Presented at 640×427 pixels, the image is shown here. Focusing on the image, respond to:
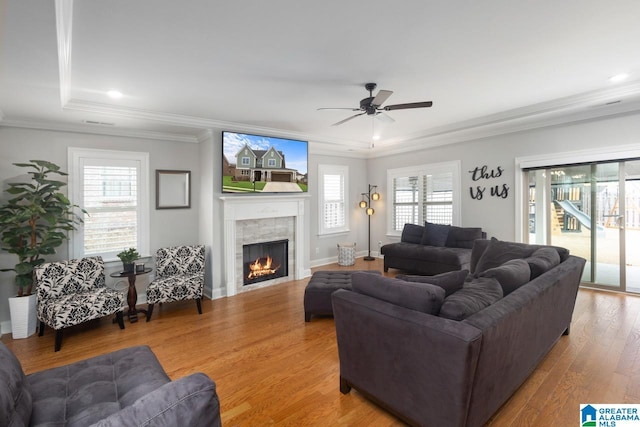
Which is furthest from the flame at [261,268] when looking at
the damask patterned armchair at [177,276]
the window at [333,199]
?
the window at [333,199]

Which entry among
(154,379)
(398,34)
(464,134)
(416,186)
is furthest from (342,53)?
(416,186)

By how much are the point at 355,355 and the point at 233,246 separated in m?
3.04

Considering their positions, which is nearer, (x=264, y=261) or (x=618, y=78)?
(x=618, y=78)

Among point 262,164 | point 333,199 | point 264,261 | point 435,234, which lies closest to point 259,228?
point 264,261

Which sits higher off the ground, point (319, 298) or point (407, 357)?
point (407, 357)

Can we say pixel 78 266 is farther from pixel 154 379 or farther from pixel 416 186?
pixel 416 186

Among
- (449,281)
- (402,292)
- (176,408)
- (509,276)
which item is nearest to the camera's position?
(176,408)

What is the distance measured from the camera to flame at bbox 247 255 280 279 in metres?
5.04

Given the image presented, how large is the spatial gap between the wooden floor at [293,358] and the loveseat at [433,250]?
1.60 metres

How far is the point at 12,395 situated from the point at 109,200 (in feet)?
11.6

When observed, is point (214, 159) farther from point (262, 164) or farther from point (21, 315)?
point (21, 315)

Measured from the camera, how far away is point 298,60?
268 cm

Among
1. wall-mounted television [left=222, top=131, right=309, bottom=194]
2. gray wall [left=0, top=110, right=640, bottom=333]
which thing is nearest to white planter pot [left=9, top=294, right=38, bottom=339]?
gray wall [left=0, top=110, right=640, bottom=333]

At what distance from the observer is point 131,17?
200 centimetres
